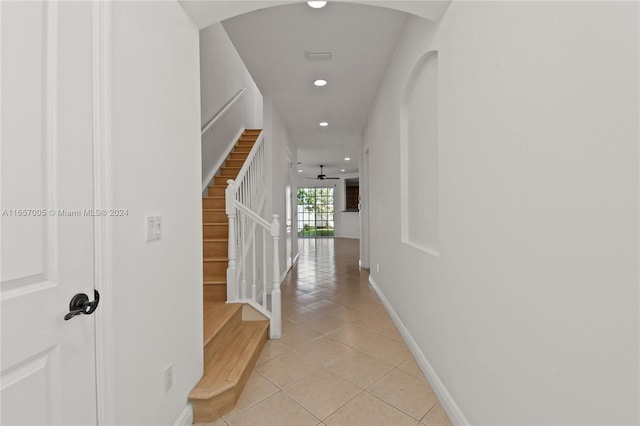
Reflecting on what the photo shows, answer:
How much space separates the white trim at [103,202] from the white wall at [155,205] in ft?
0.10

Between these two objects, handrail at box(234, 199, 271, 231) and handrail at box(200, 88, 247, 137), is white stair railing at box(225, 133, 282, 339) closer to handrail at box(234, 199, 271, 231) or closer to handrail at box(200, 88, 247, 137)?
handrail at box(234, 199, 271, 231)

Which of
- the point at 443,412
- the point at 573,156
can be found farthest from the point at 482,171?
the point at 443,412

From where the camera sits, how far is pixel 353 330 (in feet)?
9.40

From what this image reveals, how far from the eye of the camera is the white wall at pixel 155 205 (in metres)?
1.11

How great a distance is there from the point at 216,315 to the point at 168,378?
0.96 m

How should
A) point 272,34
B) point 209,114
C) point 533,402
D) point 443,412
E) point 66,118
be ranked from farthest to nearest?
point 209,114, point 272,34, point 443,412, point 533,402, point 66,118

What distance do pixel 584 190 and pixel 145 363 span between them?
1720 millimetres

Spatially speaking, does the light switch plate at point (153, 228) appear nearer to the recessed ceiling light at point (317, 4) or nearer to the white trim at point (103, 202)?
the white trim at point (103, 202)

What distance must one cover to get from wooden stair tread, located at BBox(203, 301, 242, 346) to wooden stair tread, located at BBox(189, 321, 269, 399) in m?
0.16

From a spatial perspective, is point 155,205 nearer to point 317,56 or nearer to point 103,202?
point 103,202

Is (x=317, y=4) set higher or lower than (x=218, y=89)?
lower

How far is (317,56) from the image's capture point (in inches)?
115

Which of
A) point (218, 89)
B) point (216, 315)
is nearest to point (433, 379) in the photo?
point (216, 315)

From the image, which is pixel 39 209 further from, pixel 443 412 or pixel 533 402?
pixel 443 412
